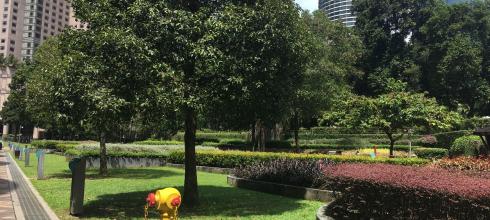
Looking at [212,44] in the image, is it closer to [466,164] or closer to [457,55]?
[466,164]

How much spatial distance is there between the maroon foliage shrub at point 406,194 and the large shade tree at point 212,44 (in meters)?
2.68

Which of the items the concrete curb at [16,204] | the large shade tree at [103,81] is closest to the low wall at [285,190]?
the large shade tree at [103,81]

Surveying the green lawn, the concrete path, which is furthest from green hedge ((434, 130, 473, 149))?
the concrete path

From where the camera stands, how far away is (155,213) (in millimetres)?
10758

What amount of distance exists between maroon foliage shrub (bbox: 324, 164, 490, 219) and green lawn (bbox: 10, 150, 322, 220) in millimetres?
1689

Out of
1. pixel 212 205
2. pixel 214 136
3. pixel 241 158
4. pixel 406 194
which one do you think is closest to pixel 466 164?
pixel 406 194

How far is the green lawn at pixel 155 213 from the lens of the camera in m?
10.6

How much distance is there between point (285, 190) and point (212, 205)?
305 cm

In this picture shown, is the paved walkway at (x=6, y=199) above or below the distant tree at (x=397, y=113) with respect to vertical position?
below

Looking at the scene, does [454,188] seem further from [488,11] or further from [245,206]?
[488,11]

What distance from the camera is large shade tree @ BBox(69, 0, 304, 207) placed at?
980cm

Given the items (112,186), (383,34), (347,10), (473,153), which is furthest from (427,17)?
(112,186)

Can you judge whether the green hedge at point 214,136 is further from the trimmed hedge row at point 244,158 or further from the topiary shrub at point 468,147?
the topiary shrub at point 468,147

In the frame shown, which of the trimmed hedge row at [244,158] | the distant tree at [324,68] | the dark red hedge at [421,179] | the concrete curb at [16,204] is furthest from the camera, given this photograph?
the distant tree at [324,68]
